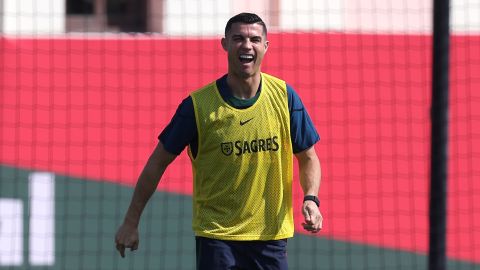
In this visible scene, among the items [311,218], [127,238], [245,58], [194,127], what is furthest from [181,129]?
[311,218]

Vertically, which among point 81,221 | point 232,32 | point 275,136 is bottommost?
point 81,221

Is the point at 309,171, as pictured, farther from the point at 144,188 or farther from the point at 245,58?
the point at 144,188

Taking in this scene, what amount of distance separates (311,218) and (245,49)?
803mm

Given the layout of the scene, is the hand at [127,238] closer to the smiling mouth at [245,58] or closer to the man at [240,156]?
the man at [240,156]

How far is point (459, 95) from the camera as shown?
9.02 m

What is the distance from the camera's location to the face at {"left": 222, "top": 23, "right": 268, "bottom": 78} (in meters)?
5.34

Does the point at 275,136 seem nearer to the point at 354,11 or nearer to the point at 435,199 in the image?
the point at 435,199

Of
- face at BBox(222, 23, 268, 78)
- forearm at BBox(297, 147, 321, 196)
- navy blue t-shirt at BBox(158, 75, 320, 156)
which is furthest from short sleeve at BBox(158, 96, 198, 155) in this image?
forearm at BBox(297, 147, 321, 196)

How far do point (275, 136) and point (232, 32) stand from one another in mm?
505

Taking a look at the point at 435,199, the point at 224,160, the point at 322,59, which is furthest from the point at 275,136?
the point at 322,59

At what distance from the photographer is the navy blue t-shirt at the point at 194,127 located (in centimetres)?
537

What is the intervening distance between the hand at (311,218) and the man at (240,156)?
7cm

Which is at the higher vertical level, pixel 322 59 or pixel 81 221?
pixel 322 59

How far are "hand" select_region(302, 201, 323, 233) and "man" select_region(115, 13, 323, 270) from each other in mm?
71
